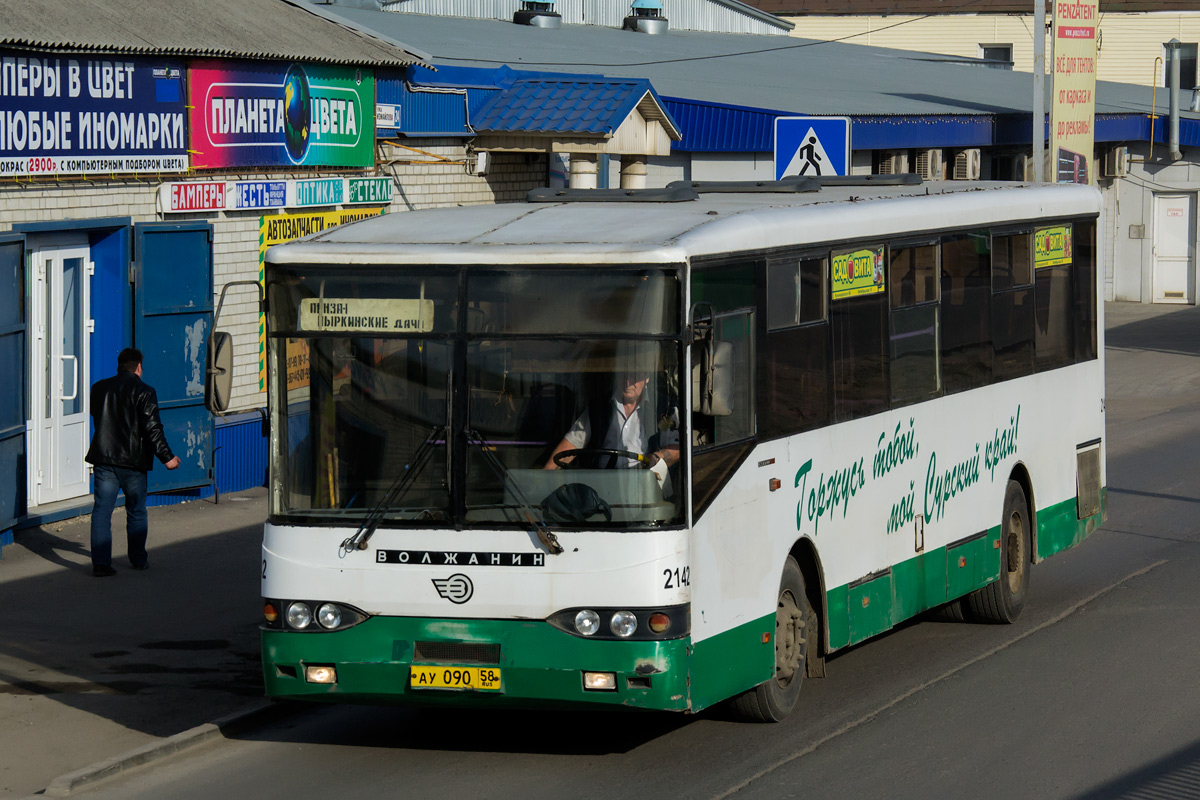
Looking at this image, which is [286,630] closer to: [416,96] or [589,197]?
[589,197]

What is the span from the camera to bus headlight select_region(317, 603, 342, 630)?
27.6 feet

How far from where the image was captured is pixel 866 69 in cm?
3778

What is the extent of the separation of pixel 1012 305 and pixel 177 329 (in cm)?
777

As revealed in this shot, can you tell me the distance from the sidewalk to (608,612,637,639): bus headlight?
267 centimetres

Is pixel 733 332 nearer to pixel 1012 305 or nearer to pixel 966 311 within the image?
pixel 966 311

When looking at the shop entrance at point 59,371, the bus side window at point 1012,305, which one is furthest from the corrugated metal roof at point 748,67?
the bus side window at point 1012,305

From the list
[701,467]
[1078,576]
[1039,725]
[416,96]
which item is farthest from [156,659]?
[416,96]

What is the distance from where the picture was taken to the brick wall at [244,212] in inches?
577

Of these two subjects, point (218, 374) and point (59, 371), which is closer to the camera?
point (218, 374)

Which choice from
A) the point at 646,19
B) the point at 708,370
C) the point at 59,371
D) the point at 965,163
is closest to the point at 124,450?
the point at 59,371

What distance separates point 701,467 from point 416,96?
1177cm

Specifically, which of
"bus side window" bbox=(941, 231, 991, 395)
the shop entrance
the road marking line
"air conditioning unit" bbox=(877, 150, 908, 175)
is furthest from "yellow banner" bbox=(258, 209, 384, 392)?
"air conditioning unit" bbox=(877, 150, 908, 175)

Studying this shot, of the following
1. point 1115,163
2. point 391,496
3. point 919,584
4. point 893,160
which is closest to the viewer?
point 391,496

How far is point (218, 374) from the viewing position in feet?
28.1
